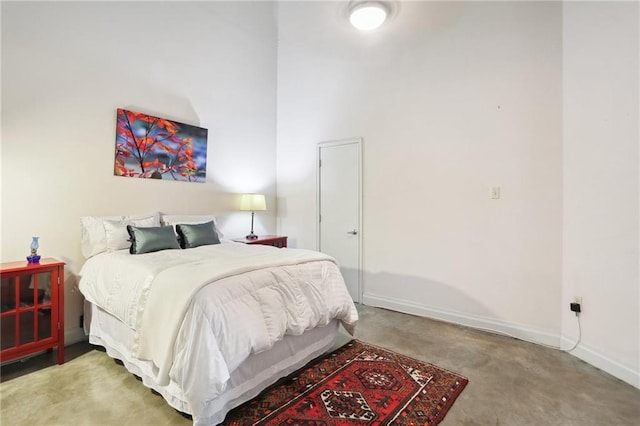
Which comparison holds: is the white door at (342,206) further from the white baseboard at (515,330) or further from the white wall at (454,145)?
the white baseboard at (515,330)

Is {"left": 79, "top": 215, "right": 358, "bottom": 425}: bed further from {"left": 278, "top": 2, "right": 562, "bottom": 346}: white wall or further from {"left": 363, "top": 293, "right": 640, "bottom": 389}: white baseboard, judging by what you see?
{"left": 278, "top": 2, "right": 562, "bottom": 346}: white wall

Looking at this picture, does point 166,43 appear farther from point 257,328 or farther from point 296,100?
point 257,328

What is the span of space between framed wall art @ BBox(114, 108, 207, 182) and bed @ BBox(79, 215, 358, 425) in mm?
636

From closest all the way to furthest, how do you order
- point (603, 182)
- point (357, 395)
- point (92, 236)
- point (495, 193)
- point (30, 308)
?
point (357, 395) < point (30, 308) < point (603, 182) < point (92, 236) < point (495, 193)

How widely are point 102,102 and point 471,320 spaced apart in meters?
4.03

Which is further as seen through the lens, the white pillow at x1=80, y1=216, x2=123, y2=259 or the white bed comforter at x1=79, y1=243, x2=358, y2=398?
the white pillow at x1=80, y1=216, x2=123, y2=259

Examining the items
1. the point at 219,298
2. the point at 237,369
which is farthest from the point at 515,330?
the point at 219,298

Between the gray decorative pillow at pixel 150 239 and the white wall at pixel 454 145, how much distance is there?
2.05 m

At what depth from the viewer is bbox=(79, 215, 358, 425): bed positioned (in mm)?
1546

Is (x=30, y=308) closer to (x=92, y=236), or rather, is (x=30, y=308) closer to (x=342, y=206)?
(x=92, y=236)

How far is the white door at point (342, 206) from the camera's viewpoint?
3.84 meters

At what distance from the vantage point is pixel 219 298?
1.64 metres

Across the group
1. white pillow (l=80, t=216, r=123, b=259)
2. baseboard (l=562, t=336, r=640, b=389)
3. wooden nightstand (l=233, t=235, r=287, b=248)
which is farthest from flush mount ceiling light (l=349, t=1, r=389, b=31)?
baseboard (l=562, t=336, r=640, b=389)

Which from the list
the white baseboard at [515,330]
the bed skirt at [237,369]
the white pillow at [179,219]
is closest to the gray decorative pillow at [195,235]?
the white pillow at [179,219]
